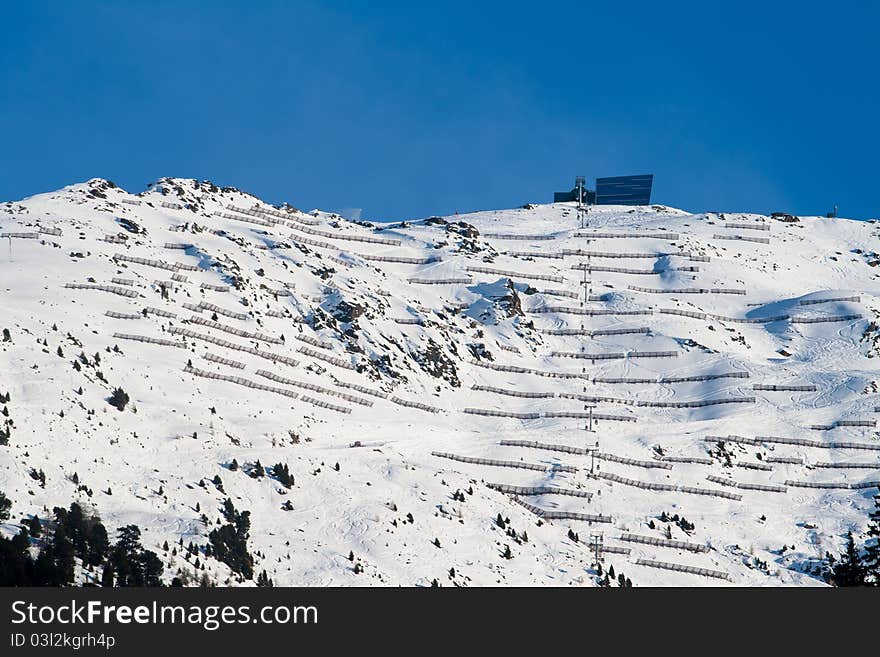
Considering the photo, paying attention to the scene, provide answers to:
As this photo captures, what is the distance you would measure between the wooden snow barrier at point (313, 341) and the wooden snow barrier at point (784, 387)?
135ft

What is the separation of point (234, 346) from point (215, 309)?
7.76m

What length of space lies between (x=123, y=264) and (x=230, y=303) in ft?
38.2

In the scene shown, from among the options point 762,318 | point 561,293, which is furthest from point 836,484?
point 561,293

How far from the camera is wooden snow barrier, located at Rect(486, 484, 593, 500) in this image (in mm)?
109938

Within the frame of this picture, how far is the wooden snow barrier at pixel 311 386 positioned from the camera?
12281 centimetres

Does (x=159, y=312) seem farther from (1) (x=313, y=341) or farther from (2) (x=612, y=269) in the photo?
(2) (x=612, y=269)

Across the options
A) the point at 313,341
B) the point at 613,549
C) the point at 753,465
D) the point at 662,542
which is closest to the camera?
the point at 613,549

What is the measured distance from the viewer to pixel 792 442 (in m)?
126

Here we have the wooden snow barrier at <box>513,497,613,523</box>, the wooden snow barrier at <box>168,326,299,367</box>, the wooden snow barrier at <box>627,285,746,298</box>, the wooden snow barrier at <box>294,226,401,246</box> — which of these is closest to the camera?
the wooden snow barrier at <box>513,497,613,523</box>

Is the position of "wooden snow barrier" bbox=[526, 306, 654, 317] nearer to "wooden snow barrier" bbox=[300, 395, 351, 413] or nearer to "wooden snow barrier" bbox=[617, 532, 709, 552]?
A: "wooden snow barrier" bbox=[300, 395, 351, 413]

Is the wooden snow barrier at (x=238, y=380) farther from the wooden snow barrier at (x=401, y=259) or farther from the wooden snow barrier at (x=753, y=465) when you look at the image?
the wooden snow barrier at (x=401, y=259)

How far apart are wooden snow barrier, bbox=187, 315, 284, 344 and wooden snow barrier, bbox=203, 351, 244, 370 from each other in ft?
23.2

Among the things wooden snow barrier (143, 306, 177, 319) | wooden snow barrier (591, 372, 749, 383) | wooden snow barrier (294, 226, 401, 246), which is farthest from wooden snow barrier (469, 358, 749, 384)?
wooden snow barrier (294, 226, 401, 246)

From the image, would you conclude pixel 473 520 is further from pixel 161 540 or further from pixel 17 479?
pixel 17 479
